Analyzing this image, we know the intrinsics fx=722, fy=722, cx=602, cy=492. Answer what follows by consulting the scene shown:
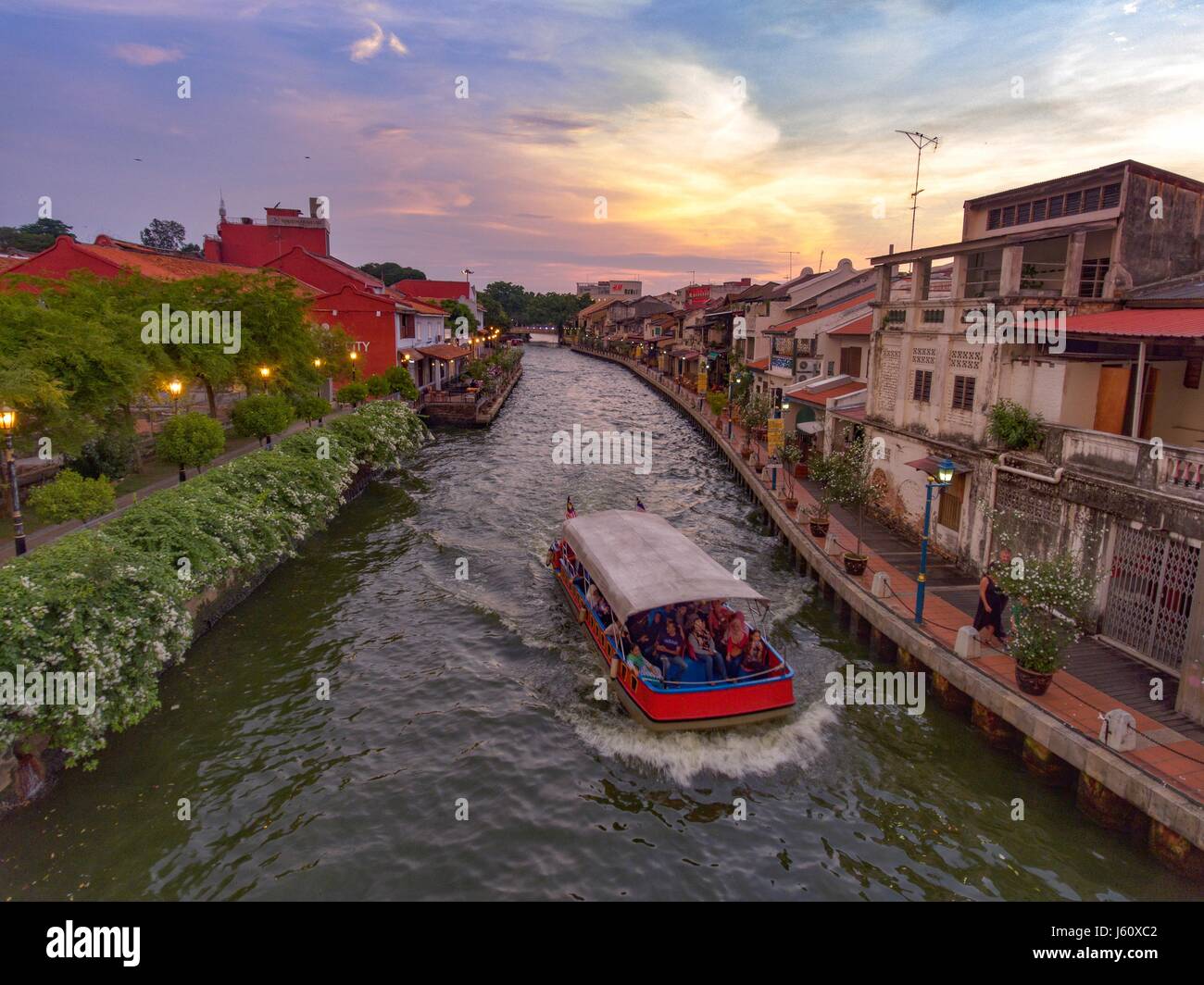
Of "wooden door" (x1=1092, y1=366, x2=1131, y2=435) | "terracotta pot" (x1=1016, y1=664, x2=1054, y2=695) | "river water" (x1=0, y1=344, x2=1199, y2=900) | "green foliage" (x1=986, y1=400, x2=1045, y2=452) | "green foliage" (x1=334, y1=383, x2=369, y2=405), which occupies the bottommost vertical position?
"river water" (x1=0, y1=344, x2=1199, y2=900)

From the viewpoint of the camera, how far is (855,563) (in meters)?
21.6

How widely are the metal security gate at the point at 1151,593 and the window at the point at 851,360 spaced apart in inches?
975

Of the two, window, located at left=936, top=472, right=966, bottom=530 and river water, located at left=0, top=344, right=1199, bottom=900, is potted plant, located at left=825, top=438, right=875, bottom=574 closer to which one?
window, located at left=936, top=472, right=966, bottom=530

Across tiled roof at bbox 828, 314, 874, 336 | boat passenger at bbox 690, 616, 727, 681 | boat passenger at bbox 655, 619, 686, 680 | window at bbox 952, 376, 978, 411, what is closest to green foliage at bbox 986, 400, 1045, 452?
window at bbox 952, 376, 978, 411

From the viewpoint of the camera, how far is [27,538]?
18.2 meters

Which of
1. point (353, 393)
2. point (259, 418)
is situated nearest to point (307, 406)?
point (259, 418)

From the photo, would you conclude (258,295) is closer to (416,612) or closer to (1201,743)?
(416,612)

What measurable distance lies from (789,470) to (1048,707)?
24.1 metres

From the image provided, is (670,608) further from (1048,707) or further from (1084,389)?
(1084,389)

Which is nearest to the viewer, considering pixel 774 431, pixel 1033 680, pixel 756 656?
pixel 1033 680

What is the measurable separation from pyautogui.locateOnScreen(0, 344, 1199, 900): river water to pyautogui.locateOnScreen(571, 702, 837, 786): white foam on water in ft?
0.17

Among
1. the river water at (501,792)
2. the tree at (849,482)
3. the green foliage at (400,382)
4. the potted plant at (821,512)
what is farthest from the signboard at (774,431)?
the green foliage at (400,382)

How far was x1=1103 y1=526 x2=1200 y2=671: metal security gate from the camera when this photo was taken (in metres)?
14.5
